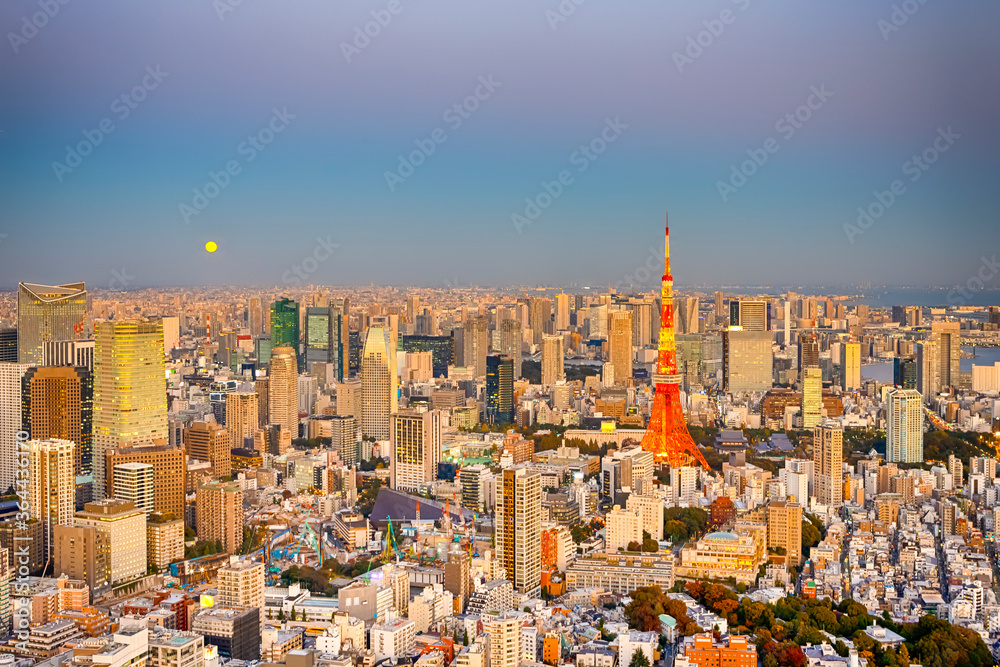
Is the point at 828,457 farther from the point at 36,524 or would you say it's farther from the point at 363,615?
the point at 36,524

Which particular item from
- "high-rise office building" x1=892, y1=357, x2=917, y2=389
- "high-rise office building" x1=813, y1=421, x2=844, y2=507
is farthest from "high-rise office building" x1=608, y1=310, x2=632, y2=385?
"high-rise office building" x1=813, y1=421, x2=844, y2=507

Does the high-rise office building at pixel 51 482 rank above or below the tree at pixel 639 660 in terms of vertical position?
above

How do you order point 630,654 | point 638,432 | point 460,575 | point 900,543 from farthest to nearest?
1. point 638,432
2. point 900,543
3. point 460,575
4. point 630,654

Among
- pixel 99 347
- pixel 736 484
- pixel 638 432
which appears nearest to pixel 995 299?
pixel 736 484

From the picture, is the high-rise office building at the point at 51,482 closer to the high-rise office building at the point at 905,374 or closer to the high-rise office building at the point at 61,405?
the high-rise office building at the point at 61,405

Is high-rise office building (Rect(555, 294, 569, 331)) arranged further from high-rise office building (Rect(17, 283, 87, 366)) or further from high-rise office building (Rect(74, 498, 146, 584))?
high-rise office building (Rect(74, 498, 146, 584))

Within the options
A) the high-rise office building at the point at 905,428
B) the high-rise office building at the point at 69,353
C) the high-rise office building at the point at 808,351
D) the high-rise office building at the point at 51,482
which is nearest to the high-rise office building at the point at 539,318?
the high-rise office building at the point at 808,351
